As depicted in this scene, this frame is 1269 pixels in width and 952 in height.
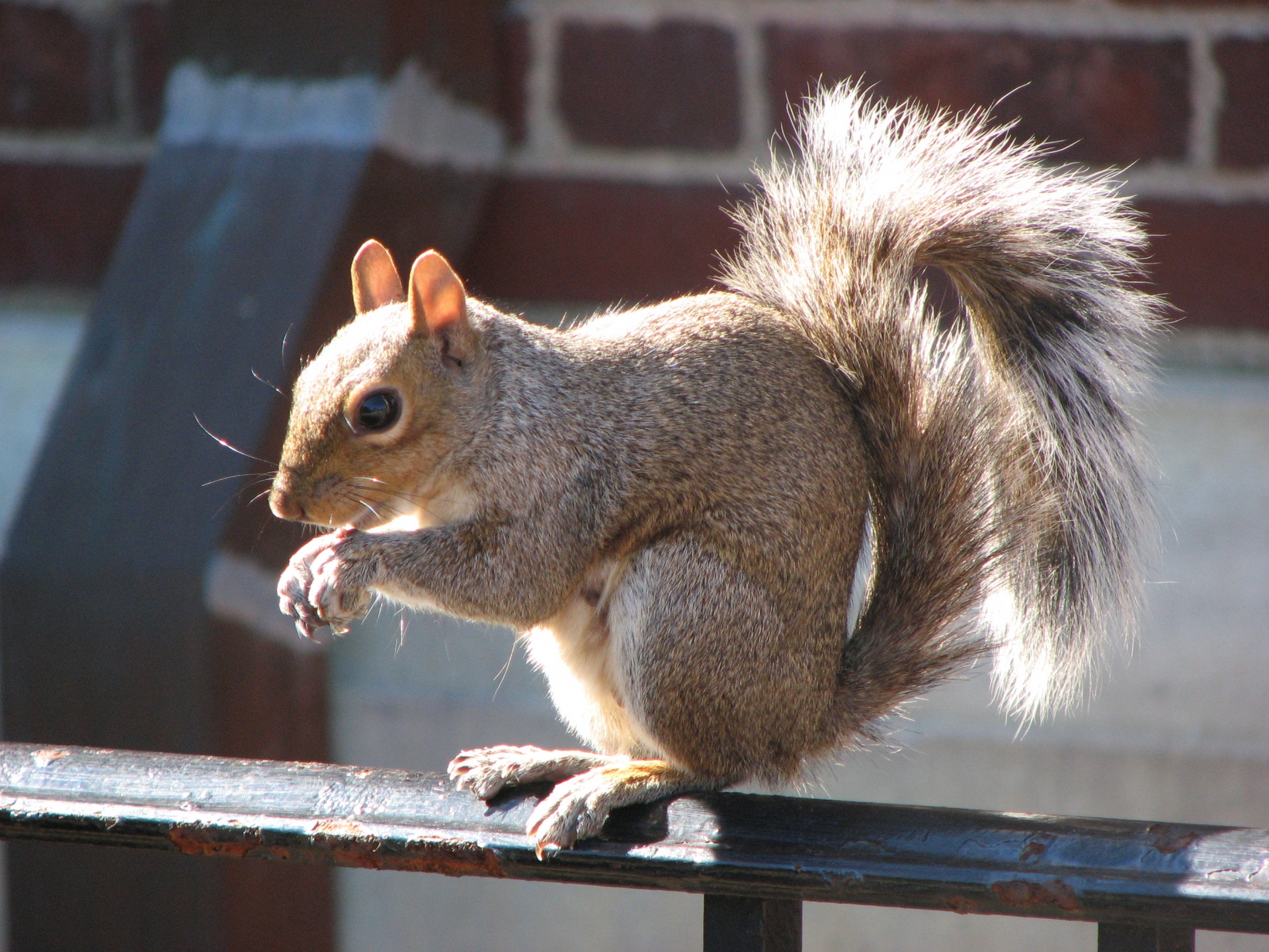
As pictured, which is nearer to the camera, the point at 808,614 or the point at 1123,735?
the point at 808,614

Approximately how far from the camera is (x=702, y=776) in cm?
72

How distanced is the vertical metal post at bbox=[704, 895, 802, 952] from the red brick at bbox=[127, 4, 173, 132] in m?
1.22

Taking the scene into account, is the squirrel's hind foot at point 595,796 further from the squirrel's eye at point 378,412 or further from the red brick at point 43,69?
the red brick at point 43,69

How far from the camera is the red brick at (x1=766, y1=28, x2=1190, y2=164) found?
123 cm

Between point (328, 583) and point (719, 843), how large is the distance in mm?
292

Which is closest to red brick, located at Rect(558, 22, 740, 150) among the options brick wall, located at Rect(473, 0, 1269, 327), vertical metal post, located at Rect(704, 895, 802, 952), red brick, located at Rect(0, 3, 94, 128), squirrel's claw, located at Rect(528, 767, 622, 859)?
brick wall, located at Rect(473, 0, 1269, 327)

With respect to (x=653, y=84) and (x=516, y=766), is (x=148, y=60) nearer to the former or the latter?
(x=653, y=84)

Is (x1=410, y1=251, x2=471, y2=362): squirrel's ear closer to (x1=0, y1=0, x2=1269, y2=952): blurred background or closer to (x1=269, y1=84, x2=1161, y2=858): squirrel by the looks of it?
(x1=269, y1=84, x2=1161, y2=858): squirrel

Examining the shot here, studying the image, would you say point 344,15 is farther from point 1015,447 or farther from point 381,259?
point 1015,447

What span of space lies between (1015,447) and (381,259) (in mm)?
395

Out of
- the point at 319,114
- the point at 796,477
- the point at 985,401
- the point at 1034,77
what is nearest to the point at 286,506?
the point at 796,477

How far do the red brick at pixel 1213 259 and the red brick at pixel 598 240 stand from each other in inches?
16.3

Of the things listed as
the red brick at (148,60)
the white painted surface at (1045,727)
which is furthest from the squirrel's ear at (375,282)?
the red brick at (148,60)

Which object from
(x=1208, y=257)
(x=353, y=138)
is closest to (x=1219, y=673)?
(x=1208, y=257)
